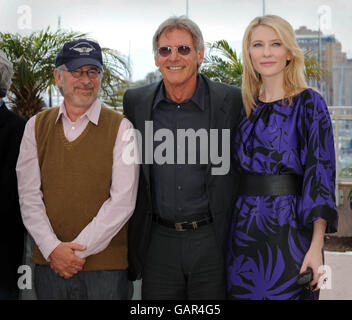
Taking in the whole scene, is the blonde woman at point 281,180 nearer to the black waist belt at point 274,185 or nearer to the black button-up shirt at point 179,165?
the black waist belt at point 274,185

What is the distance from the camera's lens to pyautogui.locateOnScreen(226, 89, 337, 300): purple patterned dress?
6.71 ft

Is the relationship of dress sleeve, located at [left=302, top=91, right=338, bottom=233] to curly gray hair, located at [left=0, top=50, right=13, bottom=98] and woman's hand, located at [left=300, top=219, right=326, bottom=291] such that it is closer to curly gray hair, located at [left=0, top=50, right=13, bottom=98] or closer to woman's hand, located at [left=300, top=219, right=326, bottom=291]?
woman's hand, located at [left=300, top=219, right=326, bottom=291]

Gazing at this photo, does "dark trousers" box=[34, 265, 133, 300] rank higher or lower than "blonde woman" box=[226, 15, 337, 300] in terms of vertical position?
lower

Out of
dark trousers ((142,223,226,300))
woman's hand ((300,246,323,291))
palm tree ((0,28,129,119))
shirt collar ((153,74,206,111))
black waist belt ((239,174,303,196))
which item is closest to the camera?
woman's hand ((300,246,323,291))

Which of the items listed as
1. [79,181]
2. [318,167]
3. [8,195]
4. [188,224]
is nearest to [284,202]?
[318,167]

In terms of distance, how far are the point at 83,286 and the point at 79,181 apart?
56cm

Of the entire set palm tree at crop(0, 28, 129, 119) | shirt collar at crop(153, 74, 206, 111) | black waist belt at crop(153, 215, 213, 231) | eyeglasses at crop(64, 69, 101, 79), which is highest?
palm tree at crop(0, 28, 129, 119)

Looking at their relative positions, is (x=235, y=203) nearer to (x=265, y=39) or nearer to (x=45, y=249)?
(x=265, y=39)

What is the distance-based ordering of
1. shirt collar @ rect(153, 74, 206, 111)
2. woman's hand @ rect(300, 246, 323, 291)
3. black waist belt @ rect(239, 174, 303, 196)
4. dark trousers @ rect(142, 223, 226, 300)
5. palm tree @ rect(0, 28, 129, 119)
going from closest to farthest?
woman's hand @ rect(300, 246, 323, 291) < black waist belt @ rect(239, 174, 303, 196) < dark trousers @ rect(142, 223, 226, 300) < shirt collar @ rect(153, 74, 206, 111) < palm tree @ rect(0, 28, 129, 119)

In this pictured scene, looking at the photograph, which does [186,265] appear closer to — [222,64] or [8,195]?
[8,195]

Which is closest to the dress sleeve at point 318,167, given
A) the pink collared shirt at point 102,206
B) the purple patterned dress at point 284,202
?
the purple patterned dress at point 284,202

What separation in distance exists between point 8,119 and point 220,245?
4.56 feet

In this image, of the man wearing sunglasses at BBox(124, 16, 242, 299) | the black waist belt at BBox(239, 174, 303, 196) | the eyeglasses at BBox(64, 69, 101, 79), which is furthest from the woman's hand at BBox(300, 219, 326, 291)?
the eyeglasses at BBox(64, 69, 101, 79)

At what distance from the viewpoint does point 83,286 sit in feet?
7.29
